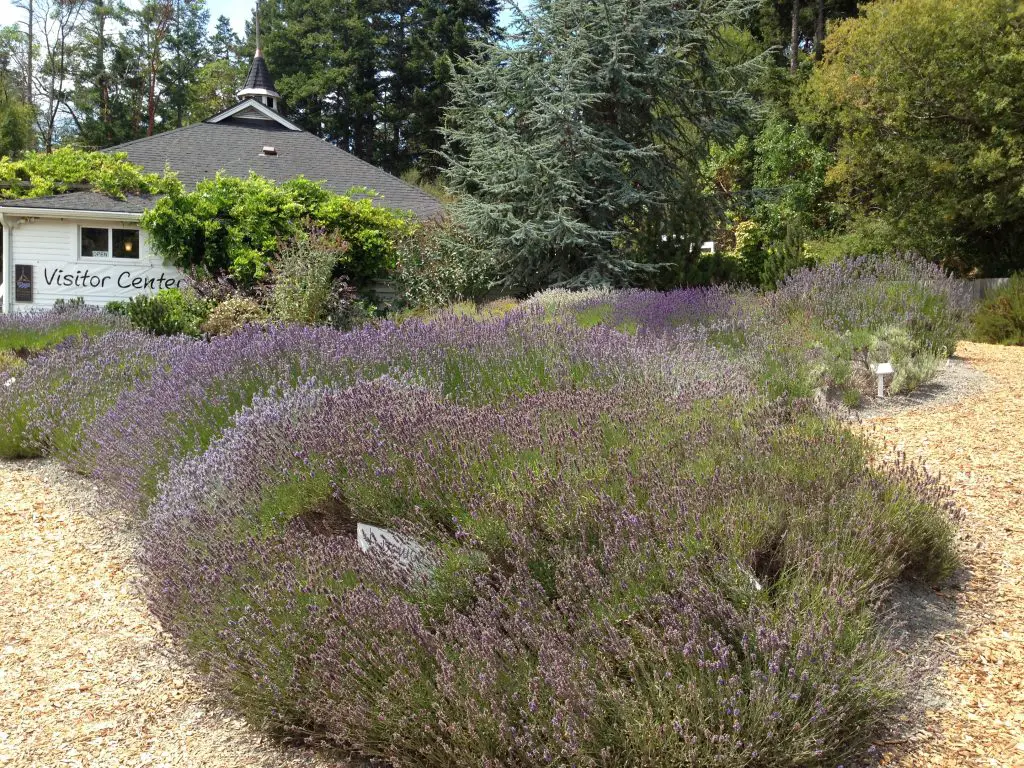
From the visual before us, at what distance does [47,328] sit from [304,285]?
3.71 metres

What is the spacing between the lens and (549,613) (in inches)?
95.4

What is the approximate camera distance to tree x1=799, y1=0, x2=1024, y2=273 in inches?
568

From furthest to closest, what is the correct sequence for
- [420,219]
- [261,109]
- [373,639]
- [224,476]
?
[261,109] < [420,219] < [224,476] < [373,639]

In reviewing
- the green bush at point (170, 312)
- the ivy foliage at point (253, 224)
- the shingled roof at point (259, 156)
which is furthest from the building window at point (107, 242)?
the green bush at point (170, 312)

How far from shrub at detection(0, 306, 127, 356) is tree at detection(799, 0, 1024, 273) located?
14.1 m

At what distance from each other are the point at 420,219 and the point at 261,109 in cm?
676

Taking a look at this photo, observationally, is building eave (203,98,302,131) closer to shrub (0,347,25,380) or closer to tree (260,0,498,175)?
tree (260,0,498,175)

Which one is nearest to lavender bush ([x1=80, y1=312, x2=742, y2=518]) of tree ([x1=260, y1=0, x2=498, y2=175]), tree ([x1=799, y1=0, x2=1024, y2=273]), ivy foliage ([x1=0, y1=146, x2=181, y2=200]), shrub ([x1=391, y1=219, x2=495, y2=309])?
shrub ([x1=391, y1=219, x2=495, y2=309])

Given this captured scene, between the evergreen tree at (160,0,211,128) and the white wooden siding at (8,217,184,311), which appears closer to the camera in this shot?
the white wooden siding at (8,217,184,311)

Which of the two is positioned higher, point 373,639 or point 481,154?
point 481,154

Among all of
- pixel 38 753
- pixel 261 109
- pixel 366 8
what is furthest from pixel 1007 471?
pixel 366 8

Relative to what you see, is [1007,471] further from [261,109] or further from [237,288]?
[261,109]

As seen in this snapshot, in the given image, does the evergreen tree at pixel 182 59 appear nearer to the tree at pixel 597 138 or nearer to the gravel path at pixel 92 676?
the tree at pixel 597 138

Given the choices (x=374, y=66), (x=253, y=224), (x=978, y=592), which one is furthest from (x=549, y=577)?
(x=374, y=66)
